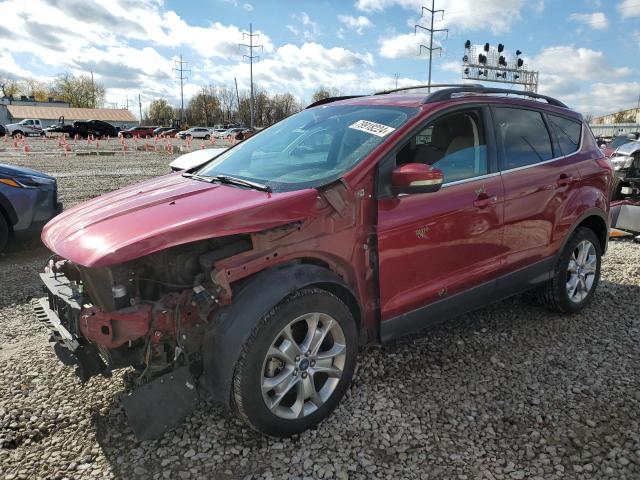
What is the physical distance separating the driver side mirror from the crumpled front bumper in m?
1.84

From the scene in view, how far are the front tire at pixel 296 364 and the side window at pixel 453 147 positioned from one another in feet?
3.56

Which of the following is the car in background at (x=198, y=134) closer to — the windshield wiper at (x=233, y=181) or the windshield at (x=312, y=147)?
the windshield at (x=312, y=147)

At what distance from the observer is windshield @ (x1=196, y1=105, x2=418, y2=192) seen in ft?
9.74

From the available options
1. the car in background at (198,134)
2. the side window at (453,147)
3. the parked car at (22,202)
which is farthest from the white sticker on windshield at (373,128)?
the car in background at (198,134)

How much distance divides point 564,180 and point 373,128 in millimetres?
1885

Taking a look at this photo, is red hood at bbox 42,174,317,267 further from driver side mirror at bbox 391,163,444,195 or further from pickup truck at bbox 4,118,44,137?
pickup truck at bbox 4,118,44,137

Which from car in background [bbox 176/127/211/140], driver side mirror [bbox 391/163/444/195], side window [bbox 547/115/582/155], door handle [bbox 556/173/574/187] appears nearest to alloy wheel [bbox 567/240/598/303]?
door handle [bbox 556/173/574/187]

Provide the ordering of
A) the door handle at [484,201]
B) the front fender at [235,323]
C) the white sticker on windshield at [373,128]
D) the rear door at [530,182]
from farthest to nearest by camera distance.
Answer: the rear door at [530,182] → the door handle at [484,201] → the white sticker on windshield at [373,128] → the front fender at [235,323]

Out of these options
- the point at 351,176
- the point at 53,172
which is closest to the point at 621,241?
the point at 351,176

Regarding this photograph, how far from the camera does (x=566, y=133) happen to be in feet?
14.1

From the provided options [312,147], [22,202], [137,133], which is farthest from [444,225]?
[137,133]

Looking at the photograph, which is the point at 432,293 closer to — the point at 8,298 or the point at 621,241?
the point at 8,298

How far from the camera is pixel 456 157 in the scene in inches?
133

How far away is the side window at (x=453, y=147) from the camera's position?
126 inches
